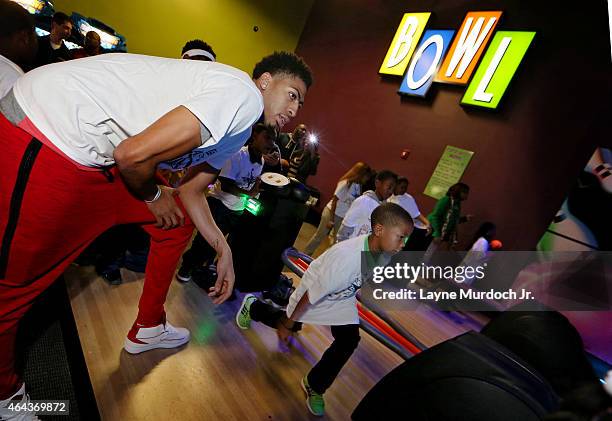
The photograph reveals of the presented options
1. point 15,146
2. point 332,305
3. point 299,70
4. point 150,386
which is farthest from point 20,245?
point 332,305

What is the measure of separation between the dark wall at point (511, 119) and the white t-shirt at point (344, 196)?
1.86 meters

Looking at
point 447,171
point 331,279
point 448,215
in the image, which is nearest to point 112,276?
point 331,279

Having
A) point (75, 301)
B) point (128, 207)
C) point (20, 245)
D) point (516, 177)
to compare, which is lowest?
point (75, 301)

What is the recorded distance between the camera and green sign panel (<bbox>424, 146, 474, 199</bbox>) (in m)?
5.35

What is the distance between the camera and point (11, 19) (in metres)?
1.89

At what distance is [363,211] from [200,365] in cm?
234

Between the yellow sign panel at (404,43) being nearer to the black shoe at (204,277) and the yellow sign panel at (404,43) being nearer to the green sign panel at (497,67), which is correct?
the green sign panel at (497,67)

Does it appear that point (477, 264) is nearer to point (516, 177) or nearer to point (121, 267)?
point (516, 177)

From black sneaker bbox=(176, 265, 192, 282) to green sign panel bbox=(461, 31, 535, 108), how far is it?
4.93 metres

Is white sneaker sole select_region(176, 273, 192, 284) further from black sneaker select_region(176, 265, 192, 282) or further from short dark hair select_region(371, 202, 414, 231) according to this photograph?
short dark hair select_region(371, 202, 414, 231)

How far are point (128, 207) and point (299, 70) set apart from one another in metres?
0.97

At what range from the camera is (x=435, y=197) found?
5.62 meters

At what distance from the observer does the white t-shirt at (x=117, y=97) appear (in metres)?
1.09

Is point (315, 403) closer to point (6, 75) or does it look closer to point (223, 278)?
point (223, 278)
